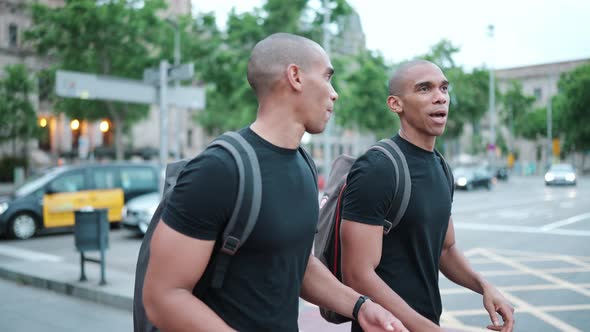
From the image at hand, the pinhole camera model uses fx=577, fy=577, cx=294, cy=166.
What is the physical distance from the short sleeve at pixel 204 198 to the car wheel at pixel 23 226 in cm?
1227

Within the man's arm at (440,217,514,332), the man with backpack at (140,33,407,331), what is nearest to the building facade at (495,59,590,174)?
the man's arm at (440,217,514,332)

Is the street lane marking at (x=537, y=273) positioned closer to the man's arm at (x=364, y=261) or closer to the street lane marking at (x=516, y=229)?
the street lane marking at (x=516, y=229)

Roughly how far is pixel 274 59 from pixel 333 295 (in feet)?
2.58

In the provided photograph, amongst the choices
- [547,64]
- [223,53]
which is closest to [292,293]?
[223,53]

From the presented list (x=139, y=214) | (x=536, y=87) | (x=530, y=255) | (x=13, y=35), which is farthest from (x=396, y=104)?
(x=536, y=87)

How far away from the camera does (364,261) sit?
6.95 feet

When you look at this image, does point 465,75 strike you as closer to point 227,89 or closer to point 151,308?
point 227,89

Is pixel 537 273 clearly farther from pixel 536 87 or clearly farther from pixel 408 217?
pixel 536 87

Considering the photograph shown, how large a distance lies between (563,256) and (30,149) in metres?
39.9

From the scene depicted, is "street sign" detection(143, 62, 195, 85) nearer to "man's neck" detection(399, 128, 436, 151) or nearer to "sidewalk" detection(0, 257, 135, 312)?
"sidewalk" detection(0, 257, 135, 312)

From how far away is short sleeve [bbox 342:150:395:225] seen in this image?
2.15 m

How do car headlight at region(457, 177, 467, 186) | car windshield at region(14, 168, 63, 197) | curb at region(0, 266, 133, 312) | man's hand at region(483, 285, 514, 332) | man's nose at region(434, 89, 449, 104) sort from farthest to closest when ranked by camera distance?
car headlight at region(457, 177, 467, 186) < car windshield at region(14, 168, 63, 197) < curb at region(0, 266, 133, 312) < man's nose at region(434, 89, 449, 104) < man's hand at region(483, 285, 514, 332)

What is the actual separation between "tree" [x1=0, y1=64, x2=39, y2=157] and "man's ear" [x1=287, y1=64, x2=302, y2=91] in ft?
115

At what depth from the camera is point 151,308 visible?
5.05ft
